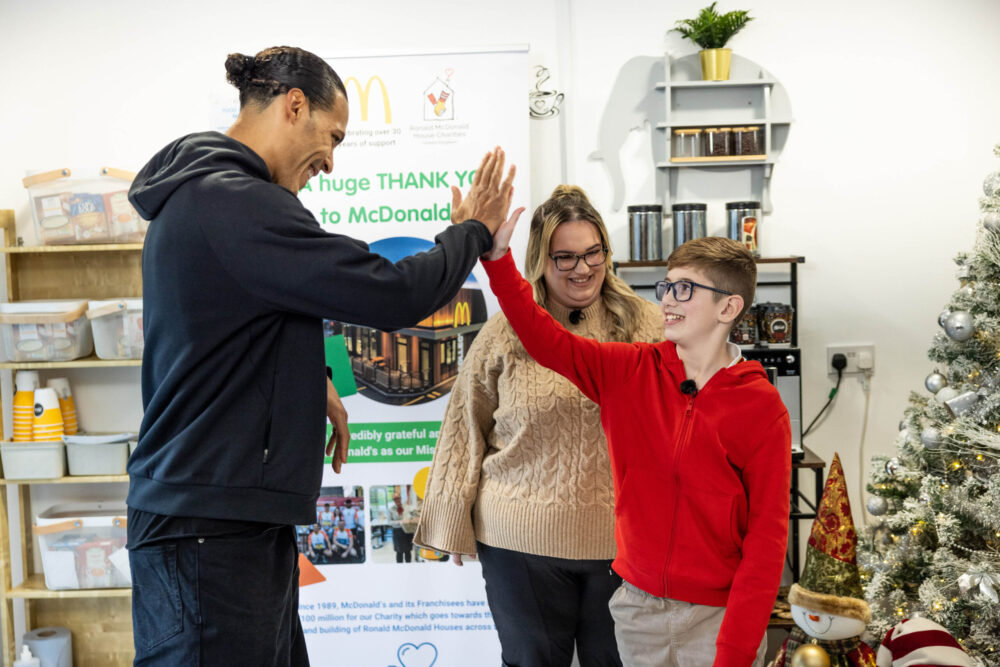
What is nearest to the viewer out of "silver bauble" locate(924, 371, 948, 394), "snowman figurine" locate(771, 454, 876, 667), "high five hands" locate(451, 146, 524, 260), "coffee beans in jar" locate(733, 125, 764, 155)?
"high five hands" locate(451, 146, 524, 260)

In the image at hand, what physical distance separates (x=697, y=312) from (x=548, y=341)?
0.27 metres

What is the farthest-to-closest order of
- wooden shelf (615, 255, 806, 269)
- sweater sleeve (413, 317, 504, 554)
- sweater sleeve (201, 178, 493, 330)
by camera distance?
wooden shelf (615, 255, 806, 269)
sweater sleeve (413, 317, 504, 554)
sweater sleeve (201, 178, 493, 330)

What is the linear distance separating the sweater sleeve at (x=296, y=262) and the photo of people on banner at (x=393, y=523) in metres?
1.59

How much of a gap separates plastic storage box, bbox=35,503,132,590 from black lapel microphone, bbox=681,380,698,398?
7.27ft

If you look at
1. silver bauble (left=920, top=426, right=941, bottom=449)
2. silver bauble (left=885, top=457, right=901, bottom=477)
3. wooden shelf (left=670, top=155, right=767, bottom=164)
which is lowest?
silver bauble (left=885, top=457, right=901, bottom=477)

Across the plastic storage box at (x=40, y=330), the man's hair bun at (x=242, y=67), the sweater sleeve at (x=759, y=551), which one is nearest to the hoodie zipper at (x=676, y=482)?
the sweater sleeve at (x=759, y=551)

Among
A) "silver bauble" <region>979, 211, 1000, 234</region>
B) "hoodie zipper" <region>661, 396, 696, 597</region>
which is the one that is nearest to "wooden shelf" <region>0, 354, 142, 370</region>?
"hoodie zipper" <region>661, 396, 696, 597</region>

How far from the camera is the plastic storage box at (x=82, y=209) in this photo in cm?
287

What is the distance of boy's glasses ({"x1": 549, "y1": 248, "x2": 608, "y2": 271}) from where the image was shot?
186 centimetres

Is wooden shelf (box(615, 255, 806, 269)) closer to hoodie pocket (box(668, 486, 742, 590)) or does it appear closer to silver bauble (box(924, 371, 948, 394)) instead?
silver bauble (box(924, 371, 948, 394))

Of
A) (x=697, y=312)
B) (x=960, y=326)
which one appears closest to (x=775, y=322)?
(x=960, y=326)

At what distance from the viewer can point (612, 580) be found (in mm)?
1825

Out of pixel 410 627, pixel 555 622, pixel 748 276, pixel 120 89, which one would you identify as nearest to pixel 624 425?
pixel 748 276

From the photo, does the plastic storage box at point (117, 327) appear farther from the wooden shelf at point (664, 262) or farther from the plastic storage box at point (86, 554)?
the wooden shelf at point (664, 262)
